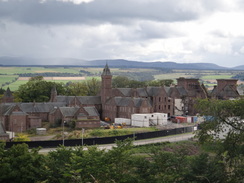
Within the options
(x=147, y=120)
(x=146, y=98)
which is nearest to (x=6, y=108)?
(x=147, y=120)

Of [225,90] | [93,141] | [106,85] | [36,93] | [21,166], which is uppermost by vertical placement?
[106,85]

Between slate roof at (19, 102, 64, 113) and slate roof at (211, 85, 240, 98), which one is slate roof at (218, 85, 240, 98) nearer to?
slate roof at (211, 85, 240, 98)

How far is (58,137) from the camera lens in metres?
76.7

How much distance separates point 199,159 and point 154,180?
5189 millimetres

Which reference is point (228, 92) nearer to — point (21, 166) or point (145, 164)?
point (145, 164)

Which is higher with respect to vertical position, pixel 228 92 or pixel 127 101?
pixel 228 92

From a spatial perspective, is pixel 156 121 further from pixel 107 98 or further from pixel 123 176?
Result: pixel 123 176

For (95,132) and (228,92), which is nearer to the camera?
(95,132)

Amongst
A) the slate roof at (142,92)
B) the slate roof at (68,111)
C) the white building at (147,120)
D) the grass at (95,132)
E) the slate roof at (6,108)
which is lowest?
the grass at (95,132)

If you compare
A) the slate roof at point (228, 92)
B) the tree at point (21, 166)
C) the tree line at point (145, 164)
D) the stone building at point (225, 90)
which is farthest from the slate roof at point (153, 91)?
the tree at point (21, 166)

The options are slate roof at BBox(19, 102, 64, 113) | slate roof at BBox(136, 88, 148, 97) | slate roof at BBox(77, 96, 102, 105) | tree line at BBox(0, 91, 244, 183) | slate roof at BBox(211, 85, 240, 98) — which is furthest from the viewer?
slate roof at BBox(136, 88, 148, 97)

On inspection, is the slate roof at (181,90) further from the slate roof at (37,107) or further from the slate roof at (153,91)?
the slate roof at (37,107)

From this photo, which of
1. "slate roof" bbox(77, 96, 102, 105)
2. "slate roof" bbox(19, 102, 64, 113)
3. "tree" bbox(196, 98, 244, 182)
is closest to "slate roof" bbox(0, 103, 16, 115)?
"slate roof" bbox(19, 102, 64, 113)

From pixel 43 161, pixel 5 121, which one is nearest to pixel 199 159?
pixel 43 161
